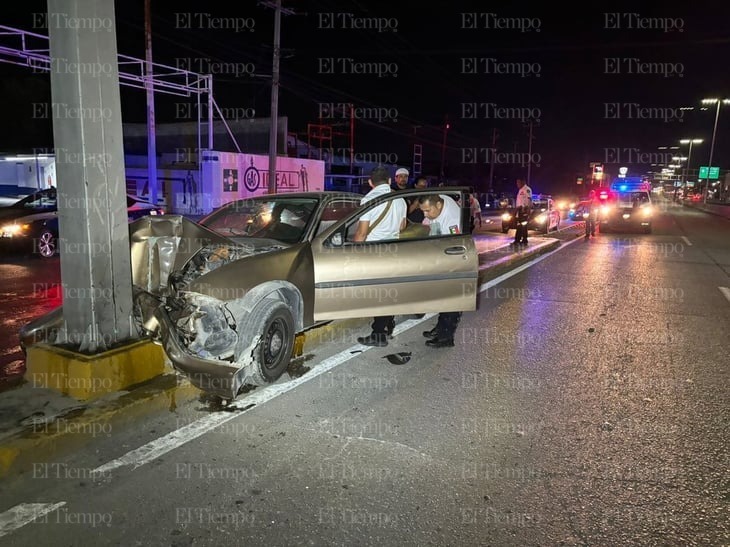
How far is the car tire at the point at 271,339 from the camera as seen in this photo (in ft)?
14.6

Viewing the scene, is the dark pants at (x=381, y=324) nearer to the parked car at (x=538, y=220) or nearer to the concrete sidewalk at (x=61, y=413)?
the concrete sidewalk at (x=61, y=413)

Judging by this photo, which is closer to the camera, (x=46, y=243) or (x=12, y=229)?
(x=12, y=229)

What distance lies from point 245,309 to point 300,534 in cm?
201

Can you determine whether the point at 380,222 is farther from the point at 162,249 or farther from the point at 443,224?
the point at 162,249

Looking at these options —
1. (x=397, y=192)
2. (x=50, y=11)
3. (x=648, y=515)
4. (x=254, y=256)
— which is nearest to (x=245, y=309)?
(x=254, y=256)

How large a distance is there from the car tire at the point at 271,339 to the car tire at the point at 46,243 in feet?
31.8

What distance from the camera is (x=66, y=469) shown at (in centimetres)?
333

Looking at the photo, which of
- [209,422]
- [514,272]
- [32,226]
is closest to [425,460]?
[209,422]

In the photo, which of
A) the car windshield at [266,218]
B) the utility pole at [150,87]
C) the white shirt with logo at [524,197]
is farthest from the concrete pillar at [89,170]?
the utility pole at [150,87]

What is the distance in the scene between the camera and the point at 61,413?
147 inches

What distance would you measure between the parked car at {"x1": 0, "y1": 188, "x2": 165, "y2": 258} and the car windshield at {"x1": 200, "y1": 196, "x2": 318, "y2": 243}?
711cm

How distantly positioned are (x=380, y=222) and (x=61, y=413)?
3.24 meters

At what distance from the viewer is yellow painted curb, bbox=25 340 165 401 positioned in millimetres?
3986

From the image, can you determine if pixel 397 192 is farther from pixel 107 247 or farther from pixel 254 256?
pixel 107 247
